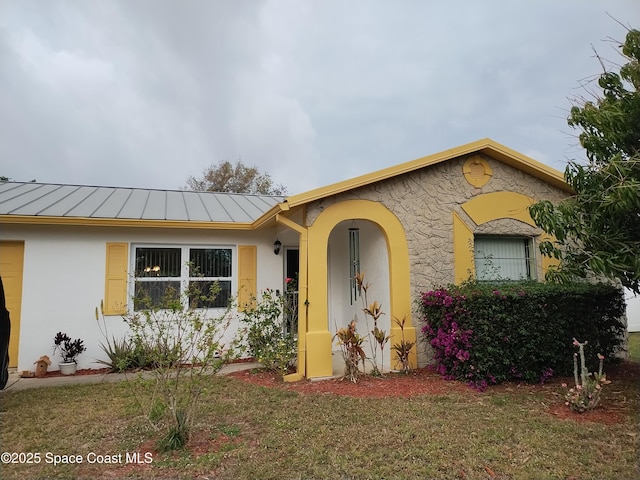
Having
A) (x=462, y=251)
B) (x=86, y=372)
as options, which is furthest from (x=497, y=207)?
(x=86, y=372)

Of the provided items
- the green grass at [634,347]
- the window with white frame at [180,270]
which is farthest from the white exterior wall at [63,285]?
the green grass at [634,347]

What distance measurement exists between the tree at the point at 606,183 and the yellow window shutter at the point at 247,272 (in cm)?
569

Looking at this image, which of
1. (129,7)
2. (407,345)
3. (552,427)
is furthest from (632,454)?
(129,7)

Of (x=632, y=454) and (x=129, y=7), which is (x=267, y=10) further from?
(x=632, y=454)

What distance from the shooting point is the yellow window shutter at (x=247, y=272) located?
829 centimetres

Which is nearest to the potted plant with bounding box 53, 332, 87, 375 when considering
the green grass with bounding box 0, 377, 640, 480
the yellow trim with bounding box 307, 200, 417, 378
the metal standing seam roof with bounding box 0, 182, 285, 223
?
the green grass with bounding box 0, 377, 640, 480

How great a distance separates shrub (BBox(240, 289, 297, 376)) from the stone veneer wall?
241cm

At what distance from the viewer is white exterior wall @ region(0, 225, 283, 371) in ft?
23.4

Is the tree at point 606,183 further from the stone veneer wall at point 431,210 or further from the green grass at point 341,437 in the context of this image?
the stone veneer wall at point 431,210

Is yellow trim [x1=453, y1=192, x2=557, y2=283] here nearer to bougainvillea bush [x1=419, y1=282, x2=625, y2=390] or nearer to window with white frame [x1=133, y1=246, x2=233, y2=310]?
bougainvillea bush [x1=419, y1=282, x2=625, y2=390]

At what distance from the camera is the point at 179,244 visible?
805 cm

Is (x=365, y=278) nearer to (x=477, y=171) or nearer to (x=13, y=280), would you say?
(x=477, y=171)

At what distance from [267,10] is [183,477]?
9004 mm

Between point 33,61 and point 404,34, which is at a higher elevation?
point 404,34
